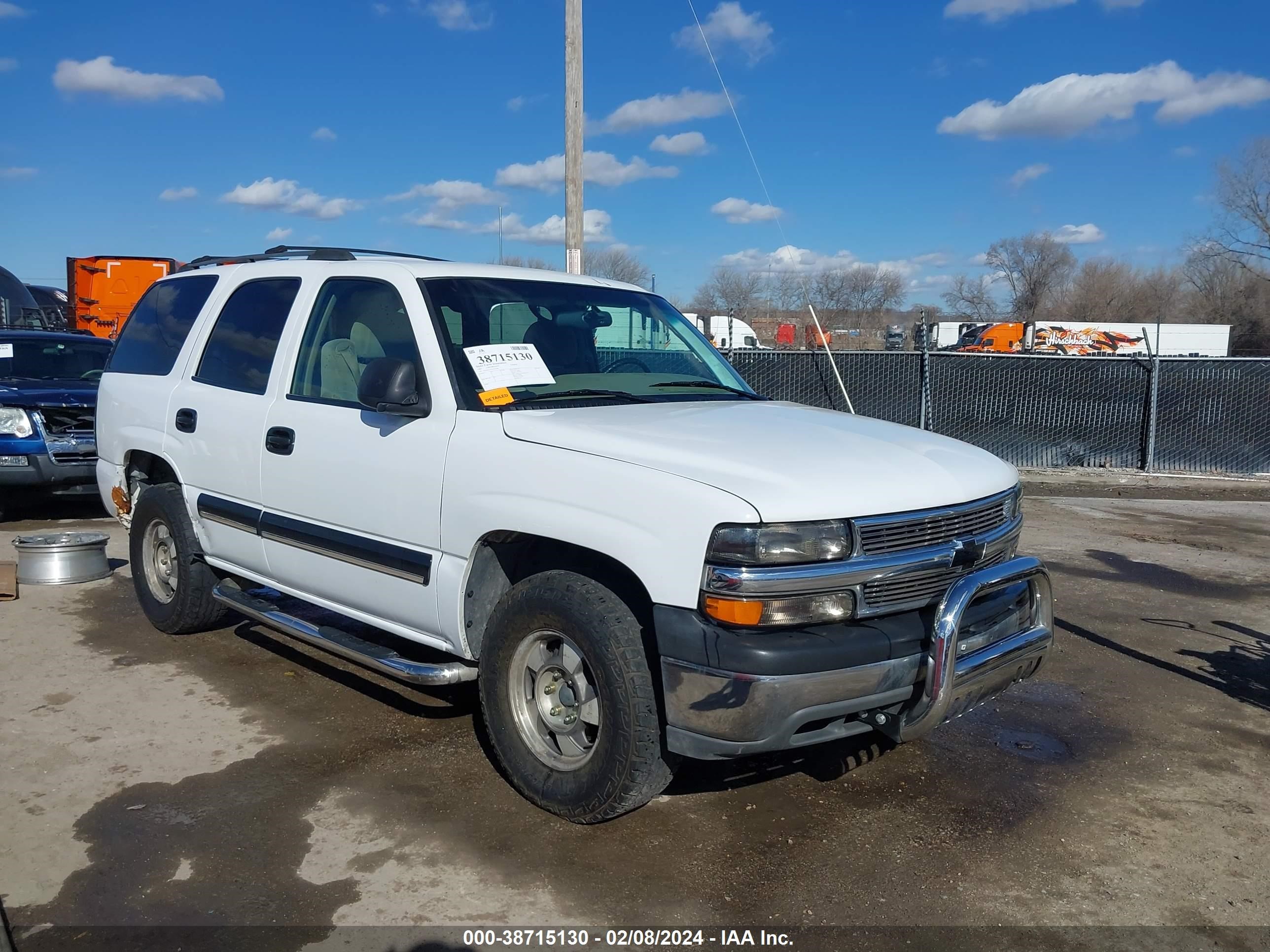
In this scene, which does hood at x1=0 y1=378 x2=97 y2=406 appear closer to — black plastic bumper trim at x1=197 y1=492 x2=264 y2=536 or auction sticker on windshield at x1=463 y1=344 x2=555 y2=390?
black plastic bumper trim at x1=197 y1=492 x2=264 y2=536

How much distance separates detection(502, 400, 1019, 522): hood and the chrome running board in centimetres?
101

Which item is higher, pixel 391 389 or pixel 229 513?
pixel 391 389

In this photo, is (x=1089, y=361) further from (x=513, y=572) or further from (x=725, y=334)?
(x=513, y=572)

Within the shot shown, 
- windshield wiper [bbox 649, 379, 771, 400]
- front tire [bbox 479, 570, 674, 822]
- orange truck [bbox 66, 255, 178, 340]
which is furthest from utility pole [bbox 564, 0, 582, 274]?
orange truck [bbox 66, 255, 178, 340]

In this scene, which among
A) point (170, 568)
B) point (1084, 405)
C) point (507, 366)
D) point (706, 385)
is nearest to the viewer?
point (507, 366)

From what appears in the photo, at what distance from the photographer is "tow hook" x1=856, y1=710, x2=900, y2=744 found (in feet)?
11.2

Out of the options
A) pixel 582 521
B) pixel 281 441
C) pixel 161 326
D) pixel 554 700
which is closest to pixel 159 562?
pixel 161 326

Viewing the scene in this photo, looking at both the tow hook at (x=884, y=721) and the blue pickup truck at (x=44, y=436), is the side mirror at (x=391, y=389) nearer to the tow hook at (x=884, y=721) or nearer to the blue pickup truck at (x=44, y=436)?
the tow hook at (x=884, y=721)

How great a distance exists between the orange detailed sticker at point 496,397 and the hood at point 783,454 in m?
0.08

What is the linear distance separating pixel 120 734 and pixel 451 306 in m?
2.38

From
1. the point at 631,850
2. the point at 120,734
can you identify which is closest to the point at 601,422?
the point at 631,850

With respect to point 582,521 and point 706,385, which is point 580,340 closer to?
point 706,385

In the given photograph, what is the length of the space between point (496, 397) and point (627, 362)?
855mm

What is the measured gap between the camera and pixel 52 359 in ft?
33.7
